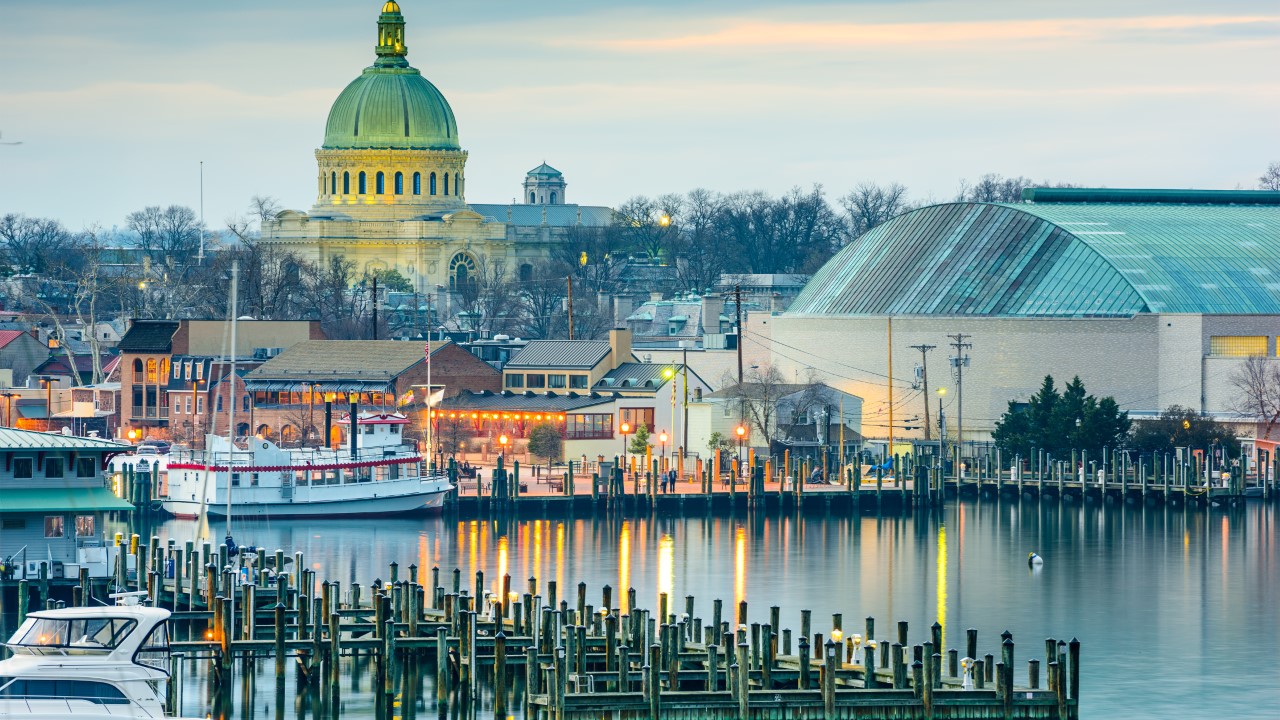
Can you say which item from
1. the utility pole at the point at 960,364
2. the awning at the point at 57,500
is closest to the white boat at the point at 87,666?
the awning at the point at 57,500

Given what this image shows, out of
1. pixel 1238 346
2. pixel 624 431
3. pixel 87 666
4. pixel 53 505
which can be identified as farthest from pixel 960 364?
pixel 87 666

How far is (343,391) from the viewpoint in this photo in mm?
113375

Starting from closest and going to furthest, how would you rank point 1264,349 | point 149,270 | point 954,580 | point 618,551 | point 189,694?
1. point 189,694
2. point 954,580
3. point 618,551
4. point 1264,349
5. point 149,270

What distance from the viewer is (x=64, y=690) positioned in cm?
4144

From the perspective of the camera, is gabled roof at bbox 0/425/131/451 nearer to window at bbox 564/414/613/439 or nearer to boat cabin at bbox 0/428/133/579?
boat cabin at bbox 0/428/133/579

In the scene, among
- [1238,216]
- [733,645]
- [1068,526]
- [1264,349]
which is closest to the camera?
[733,645]

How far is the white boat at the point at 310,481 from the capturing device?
87.7 metres

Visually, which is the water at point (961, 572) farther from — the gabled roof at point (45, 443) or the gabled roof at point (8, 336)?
the gabled roof at point (8, 336)

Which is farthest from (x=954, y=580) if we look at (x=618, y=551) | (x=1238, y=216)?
(x=1238, y=216)

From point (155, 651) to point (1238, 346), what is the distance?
7989 cm

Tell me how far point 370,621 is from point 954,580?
2304 cm

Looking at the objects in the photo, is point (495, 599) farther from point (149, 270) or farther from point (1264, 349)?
point (149, 270)

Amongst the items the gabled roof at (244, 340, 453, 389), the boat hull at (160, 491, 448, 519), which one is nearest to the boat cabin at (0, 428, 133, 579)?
the boat hull at (160, 491, 448, 519)

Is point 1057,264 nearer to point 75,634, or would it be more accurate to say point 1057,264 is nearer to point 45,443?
point 45,443
